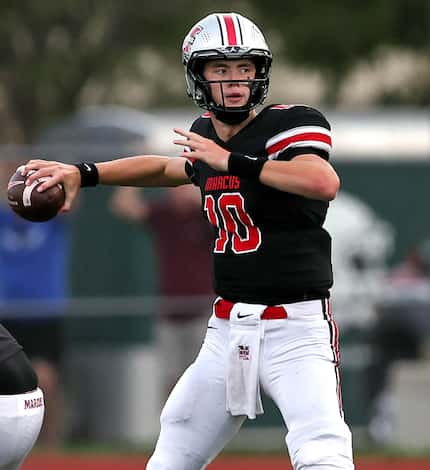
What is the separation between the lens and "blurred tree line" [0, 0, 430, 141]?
19.3m

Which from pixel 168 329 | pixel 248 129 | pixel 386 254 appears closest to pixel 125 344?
pixel 168 329

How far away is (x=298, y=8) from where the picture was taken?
20422 millimetres

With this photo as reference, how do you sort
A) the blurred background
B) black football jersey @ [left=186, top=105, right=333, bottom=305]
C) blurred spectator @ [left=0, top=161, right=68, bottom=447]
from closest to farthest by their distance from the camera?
black football jersey @ [left=186, top=105, right=333, bottom=305], blurred spectator @ [left=0, top=161, right=68, bottom=447], the blurred background

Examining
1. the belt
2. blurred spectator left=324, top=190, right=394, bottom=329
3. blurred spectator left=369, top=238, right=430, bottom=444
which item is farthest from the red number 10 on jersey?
blurred spectator left=324, top=190, right=394, bottom=329

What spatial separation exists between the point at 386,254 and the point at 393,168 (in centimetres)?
67

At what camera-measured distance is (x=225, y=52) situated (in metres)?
5.39

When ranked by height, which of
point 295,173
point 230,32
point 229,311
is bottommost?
point 229,311

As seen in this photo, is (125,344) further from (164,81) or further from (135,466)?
(164,81)

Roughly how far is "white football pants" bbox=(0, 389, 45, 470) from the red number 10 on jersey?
3.07ft

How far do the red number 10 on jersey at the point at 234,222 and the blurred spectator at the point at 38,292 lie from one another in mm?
4399

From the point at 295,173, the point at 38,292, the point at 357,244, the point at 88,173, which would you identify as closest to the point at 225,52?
the point at 295,173

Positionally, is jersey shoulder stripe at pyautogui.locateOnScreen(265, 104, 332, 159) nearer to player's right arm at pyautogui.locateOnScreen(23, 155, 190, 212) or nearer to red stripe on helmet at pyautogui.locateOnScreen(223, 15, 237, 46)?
red stripe on helmet at pyautogui.locateOnScreen(223, 15, 237, 46)

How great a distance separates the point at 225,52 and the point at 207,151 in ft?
1.44

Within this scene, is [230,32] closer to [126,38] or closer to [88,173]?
[88,173]
